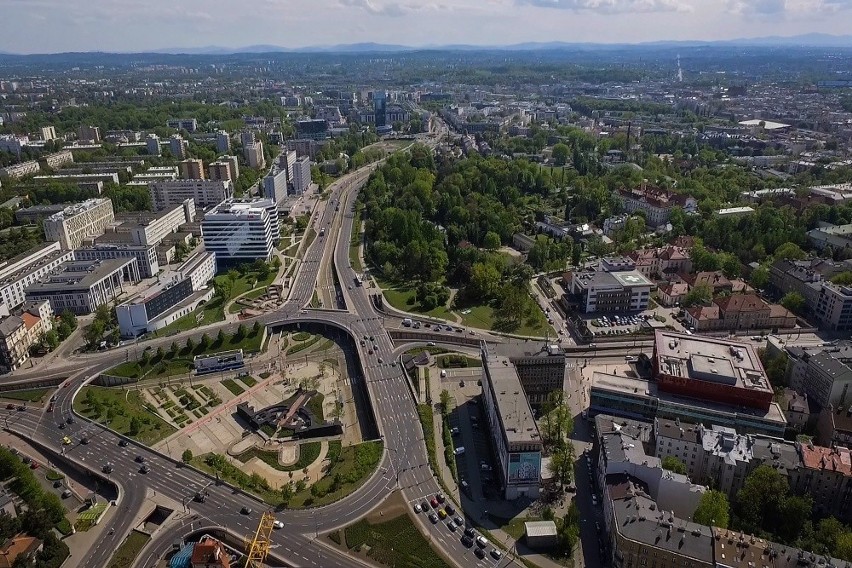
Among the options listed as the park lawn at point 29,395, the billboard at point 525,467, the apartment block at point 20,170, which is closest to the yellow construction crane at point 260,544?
the billboard at point 525,467

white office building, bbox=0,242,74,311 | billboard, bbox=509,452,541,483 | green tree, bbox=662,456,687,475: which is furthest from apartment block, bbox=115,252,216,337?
green tree, bbox=662,456,687,475

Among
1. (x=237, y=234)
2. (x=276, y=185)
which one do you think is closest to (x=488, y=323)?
(x=237, y=234)

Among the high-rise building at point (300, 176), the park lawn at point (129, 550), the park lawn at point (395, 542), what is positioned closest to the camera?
the park lawn at point (129, 550)

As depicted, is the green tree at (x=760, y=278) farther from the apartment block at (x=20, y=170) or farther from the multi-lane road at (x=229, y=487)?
the apartment block at (x=20, y=170)

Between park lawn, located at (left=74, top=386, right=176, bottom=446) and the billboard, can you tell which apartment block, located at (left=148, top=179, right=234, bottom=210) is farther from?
the billboard

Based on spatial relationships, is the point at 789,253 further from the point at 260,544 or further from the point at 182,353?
the point at 182,353

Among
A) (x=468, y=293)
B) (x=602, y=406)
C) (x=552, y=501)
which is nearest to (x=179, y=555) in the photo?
(x=552, y=501)

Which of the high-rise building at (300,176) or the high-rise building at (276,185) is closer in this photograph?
the high-rise building at (276,185)
